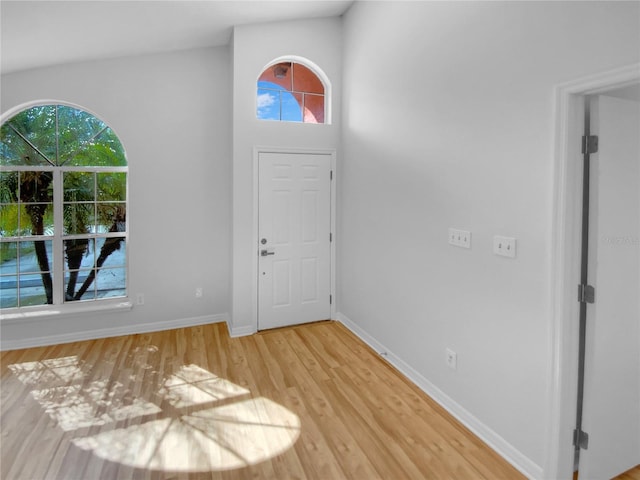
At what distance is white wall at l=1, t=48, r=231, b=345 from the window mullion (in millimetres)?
322

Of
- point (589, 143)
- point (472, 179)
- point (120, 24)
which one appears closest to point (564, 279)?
point (589, 143)

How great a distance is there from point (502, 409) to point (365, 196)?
2.22 meters

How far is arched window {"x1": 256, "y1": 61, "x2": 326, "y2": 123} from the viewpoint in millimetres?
3990

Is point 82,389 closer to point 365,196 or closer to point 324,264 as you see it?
point 324,264

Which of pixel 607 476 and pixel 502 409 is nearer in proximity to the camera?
pixel 607 476

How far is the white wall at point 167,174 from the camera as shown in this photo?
3703mm

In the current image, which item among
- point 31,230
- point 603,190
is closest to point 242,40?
point 31,230

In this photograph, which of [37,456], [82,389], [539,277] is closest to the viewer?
[539,277]

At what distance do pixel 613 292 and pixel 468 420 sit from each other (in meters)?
1.21

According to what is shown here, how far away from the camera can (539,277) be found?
1926 mm

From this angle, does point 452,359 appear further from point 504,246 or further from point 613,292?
point 613,292

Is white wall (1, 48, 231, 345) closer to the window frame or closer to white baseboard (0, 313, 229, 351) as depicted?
white baseboard (0, 313, 229, 351)

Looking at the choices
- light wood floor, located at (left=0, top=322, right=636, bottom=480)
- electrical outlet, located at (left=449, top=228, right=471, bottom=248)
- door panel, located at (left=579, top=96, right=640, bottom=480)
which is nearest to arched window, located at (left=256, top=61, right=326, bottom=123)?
electrical outlet, located at (left=449, top=228, right=471, bottom=248)

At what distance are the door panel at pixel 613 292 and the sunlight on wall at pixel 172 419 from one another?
1.73 metres
